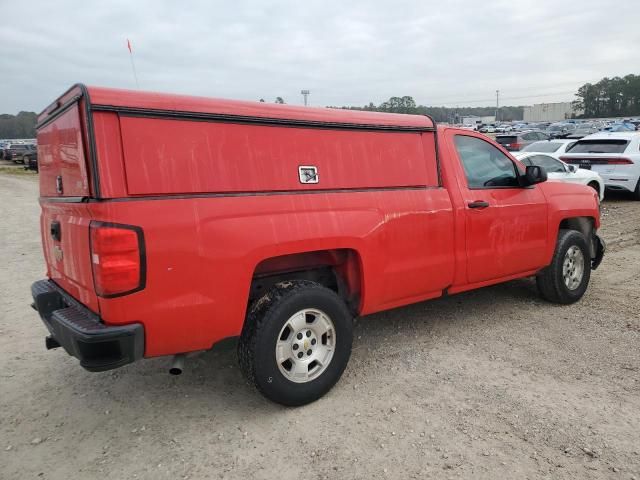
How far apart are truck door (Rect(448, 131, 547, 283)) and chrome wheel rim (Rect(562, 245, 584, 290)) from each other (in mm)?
487

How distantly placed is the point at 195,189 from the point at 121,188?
0.40 metres

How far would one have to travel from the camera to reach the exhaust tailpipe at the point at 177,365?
301cm

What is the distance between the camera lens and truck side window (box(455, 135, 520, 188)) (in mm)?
4484

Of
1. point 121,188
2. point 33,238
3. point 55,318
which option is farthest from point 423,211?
point 33,238

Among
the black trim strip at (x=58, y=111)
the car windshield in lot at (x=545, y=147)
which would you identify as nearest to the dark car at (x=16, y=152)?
the car windshield in lot at (x=545, y=147)

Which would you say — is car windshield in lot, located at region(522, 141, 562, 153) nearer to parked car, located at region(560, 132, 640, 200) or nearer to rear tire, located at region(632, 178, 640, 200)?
parked car, located at region(560, 132, 640, 200)

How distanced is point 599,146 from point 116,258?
1368 centimetres

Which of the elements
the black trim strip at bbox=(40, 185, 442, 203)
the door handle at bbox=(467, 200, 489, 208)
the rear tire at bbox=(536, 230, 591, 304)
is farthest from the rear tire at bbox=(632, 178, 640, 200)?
the black trim strip at bbox=(40, 185, 442, 203)

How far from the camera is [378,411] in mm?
3324

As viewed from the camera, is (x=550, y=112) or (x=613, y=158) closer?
(x=613, y=158)

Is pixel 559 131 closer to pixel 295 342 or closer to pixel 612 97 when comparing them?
pixel 295 342

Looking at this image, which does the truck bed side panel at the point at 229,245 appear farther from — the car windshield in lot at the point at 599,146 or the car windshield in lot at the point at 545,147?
the car windshield in lot at the point at 545,147

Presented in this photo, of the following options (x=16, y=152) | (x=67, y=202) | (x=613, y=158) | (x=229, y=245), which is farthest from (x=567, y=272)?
(x=16, y=152)

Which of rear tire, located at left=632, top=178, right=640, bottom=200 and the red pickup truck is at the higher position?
the red pickup truck
